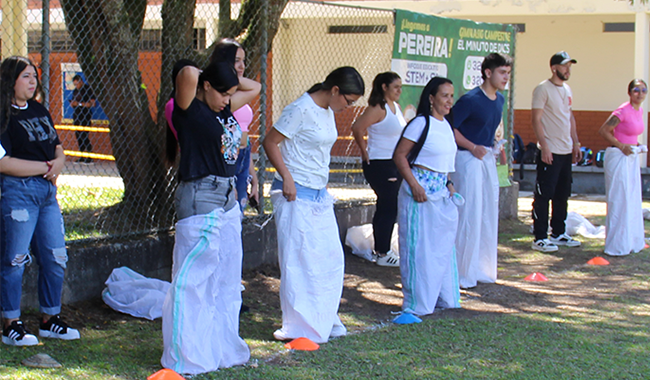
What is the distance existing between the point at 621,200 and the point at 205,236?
539 centimetres

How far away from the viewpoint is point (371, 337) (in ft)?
16.1

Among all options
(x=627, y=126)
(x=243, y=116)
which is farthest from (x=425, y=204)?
(x=627, y=126)

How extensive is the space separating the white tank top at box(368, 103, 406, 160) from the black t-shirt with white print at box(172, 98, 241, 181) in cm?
320

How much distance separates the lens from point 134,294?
5441 millimetres

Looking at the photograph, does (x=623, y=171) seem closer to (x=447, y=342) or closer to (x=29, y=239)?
(x=447, y=342)

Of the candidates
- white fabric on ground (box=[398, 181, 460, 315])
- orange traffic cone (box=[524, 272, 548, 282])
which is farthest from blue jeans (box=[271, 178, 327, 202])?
orange traffic cone (box=[524, 272, 548, 282])

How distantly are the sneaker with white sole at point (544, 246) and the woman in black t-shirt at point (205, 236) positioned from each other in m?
4.87

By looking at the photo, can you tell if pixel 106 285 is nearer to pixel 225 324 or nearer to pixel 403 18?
pixel 225 324

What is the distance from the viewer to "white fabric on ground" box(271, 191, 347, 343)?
4.72m

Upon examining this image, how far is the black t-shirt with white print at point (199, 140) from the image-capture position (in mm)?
4117

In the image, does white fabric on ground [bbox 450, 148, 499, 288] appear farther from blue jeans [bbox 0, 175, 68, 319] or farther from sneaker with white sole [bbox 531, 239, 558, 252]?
blue jeans [bbox 0, 175, 68, 319]

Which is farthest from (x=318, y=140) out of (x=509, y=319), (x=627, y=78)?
(x=627, y=78)

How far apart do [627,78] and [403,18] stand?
858 cm

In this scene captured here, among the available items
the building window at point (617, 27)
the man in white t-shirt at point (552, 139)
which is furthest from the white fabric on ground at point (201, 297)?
the building window at point (617, 27)
